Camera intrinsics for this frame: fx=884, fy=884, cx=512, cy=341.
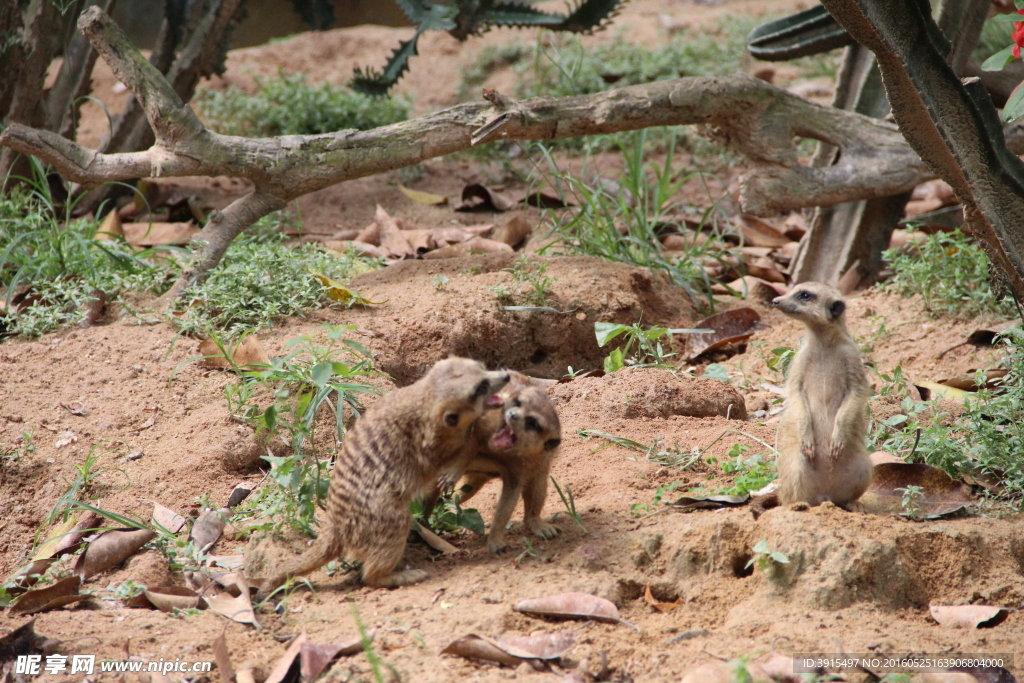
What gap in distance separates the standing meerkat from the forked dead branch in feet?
7.78

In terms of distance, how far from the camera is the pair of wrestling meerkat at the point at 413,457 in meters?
3.00

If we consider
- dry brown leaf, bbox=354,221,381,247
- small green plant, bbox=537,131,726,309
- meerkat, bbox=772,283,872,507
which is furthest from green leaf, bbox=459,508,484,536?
dry brown leaf, bbox=354,221,381,247

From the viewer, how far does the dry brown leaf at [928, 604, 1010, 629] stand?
2.66 m

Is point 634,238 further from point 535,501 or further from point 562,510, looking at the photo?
point 535,501

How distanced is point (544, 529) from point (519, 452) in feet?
0.99

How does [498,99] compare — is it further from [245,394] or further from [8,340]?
[8,340]

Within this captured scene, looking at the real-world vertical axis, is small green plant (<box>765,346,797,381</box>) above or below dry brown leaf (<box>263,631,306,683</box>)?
above

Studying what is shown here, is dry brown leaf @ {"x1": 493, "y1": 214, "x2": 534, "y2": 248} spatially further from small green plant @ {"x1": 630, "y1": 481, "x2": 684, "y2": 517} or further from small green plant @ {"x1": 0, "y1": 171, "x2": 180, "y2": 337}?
small green plant @ {"x1": 630, "y1": 481, "x2": 684, "y2": 517}

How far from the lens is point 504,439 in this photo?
302 centimetres

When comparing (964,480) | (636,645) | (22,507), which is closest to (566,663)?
(636,645)

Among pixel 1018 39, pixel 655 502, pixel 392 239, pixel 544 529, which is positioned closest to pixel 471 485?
pixel 544 529

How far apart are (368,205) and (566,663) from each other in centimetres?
546

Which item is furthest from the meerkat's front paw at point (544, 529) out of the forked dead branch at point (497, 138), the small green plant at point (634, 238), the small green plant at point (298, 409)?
the small green plant at point (634, 238)

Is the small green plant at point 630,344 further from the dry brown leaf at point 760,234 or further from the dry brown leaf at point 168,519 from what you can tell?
the dry brown leaf at point 168,519
